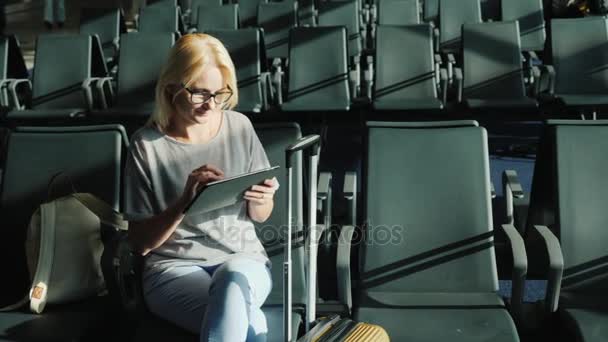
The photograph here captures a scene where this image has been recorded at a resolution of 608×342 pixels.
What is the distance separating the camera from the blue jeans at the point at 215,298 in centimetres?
152

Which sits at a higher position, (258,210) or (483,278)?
(258,210)

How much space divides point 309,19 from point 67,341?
4654 mm

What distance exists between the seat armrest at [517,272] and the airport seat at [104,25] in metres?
4.65

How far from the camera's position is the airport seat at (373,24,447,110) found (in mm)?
4227

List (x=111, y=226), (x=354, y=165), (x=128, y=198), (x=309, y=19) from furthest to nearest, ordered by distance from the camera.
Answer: (x=309, y=19) < (x=354, y=165) < (x=111, y=226) < (x=128, y=198)

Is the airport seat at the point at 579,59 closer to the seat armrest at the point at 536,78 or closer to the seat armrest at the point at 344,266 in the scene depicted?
the seat armrest at the point at 536,78

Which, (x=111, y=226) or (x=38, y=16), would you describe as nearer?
(x=111, y=226)

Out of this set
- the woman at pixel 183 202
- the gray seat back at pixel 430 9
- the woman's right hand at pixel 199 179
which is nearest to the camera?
the woman's right hand at pixel 199 179

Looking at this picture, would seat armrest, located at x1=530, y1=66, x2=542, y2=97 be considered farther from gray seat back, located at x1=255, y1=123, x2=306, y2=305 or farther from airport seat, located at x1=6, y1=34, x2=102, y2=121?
airport seat, located at x1=6, y1=34, x2=102, y2=121

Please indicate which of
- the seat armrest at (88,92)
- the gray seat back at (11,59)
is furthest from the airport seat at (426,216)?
the gray seat back at (11,59)

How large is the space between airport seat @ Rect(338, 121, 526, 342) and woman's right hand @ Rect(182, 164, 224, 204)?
2.30 feet

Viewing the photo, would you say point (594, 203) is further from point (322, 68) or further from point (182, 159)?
point (322, 68)

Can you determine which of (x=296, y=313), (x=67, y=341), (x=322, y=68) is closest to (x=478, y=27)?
(x=322, y=68)

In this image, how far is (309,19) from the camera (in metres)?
6.02
